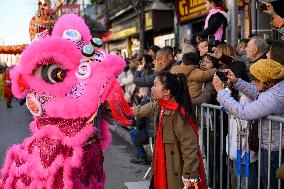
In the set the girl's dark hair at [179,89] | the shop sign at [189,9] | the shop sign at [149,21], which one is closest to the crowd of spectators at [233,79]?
the girl's dark hair at [179,89]

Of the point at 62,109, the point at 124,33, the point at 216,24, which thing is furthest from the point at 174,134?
the point at 124,33

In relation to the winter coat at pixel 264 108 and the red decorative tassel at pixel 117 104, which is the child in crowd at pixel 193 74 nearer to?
the winter coat at pixel 264 108

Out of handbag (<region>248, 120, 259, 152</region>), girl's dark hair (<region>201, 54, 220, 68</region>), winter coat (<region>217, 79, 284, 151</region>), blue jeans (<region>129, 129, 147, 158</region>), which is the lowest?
blue jeans (<region>129, 129, 147, 158</region>)

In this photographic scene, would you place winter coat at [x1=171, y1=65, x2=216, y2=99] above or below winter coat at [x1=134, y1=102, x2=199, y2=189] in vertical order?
above

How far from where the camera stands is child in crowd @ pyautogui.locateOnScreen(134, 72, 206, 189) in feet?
12.5

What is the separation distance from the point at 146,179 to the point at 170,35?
13.8 m

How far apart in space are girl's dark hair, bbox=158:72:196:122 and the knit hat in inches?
24.4

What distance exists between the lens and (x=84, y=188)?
3.36m

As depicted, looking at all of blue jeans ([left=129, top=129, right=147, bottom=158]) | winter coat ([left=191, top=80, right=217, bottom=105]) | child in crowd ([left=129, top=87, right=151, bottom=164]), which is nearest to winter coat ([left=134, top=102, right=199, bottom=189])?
winter coat ([left=191, top=80, right=217, bottom=105])

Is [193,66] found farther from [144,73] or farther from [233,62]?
[144,73]

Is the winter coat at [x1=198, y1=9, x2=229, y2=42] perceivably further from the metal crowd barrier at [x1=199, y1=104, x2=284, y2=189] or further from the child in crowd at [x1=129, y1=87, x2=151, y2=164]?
the child in crowd at [x1=129, y1=87, x2=151, y2=164]

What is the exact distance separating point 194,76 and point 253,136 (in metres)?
1.36

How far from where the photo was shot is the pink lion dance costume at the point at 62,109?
3.31m

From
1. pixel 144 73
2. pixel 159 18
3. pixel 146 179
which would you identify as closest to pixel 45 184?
pixel 146 179
